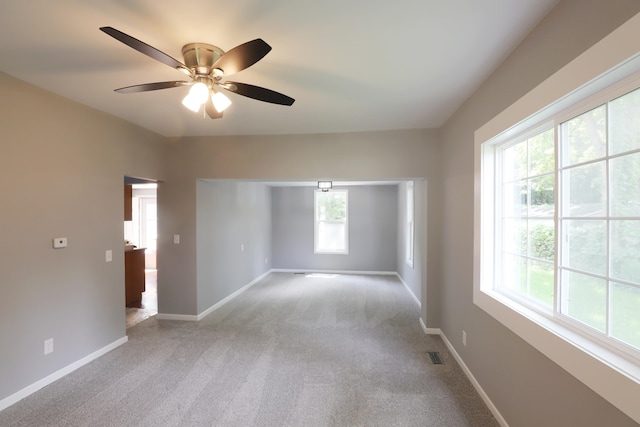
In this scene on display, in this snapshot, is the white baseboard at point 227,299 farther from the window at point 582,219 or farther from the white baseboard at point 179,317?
the window at point 582,219

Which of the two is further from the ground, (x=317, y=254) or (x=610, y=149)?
(x=610, y=149)

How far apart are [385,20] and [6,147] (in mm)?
2879

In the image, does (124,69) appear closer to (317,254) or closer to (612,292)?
(612,292)

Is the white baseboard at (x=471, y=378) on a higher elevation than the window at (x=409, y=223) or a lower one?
lower

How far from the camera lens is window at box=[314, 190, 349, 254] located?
7.57 m

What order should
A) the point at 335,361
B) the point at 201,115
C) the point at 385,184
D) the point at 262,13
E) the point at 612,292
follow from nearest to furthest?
the point at 612,292
the point at 262,13
the point at 335,361
the point at 201,115
the point at 385,184

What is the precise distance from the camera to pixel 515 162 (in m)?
2.10

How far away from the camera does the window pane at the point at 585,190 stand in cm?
133

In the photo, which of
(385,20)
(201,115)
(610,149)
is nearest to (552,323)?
(610,149)

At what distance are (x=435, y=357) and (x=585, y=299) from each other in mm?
1887

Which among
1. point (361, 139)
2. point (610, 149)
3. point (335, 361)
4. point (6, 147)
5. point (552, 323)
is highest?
point (361, 139)

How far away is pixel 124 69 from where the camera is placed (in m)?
2.12

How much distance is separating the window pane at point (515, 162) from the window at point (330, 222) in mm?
5387

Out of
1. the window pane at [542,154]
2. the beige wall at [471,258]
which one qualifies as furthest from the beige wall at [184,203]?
the window pane at [542,154]
